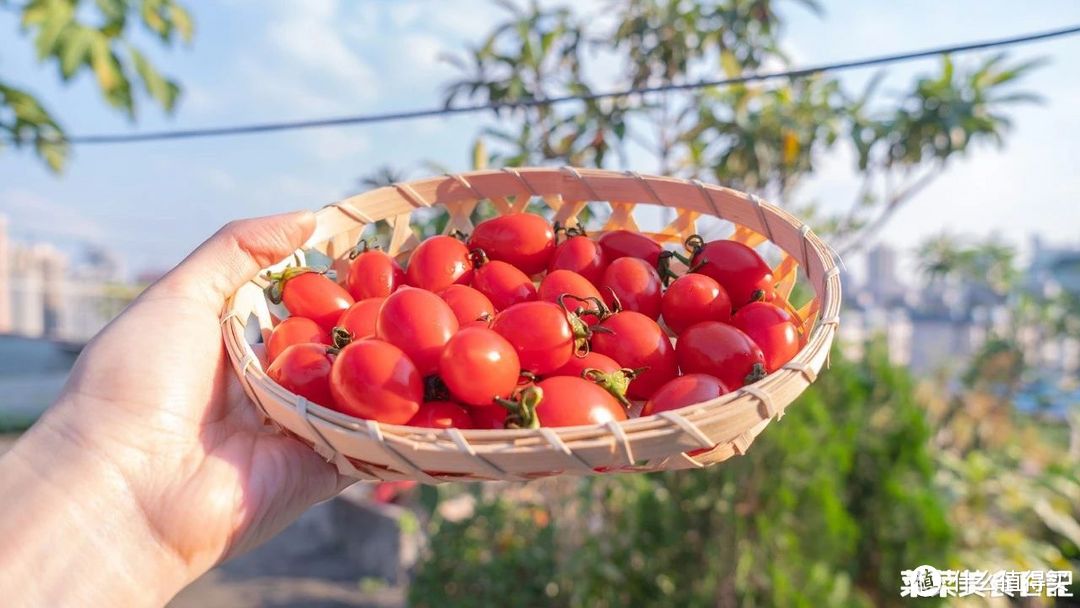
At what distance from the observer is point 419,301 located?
3.90 ft

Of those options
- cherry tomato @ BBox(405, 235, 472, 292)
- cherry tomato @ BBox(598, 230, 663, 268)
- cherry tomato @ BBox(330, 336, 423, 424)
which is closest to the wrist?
cherry tomato @ BBox(330, 336, 423, 424)

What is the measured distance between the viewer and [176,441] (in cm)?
117

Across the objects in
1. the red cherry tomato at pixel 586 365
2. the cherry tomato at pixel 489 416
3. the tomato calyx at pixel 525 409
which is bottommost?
the cherry tomato at pixel 489 416

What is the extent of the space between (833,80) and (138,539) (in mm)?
2432

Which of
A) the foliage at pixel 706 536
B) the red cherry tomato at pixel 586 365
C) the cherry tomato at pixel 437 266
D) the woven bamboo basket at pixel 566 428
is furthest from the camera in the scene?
the foliage at pixel 706 536

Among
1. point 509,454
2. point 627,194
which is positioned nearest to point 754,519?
point 627,194

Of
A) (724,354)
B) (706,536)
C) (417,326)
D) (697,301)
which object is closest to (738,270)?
(697,301)

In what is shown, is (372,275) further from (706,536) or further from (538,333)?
(706,536)

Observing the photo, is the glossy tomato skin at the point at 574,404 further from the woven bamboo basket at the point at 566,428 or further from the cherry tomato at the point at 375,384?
the cherry tomato at the point at 375,384

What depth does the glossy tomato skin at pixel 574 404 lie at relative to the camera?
3.43 ft

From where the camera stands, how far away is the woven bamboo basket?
0.91 meters

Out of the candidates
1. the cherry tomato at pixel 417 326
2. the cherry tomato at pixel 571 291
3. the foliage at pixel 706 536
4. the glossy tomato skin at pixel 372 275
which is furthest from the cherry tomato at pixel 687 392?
the foliage at pixel 706 536

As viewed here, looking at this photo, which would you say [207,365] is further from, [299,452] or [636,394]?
[636,394]

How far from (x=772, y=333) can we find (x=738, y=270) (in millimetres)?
209
